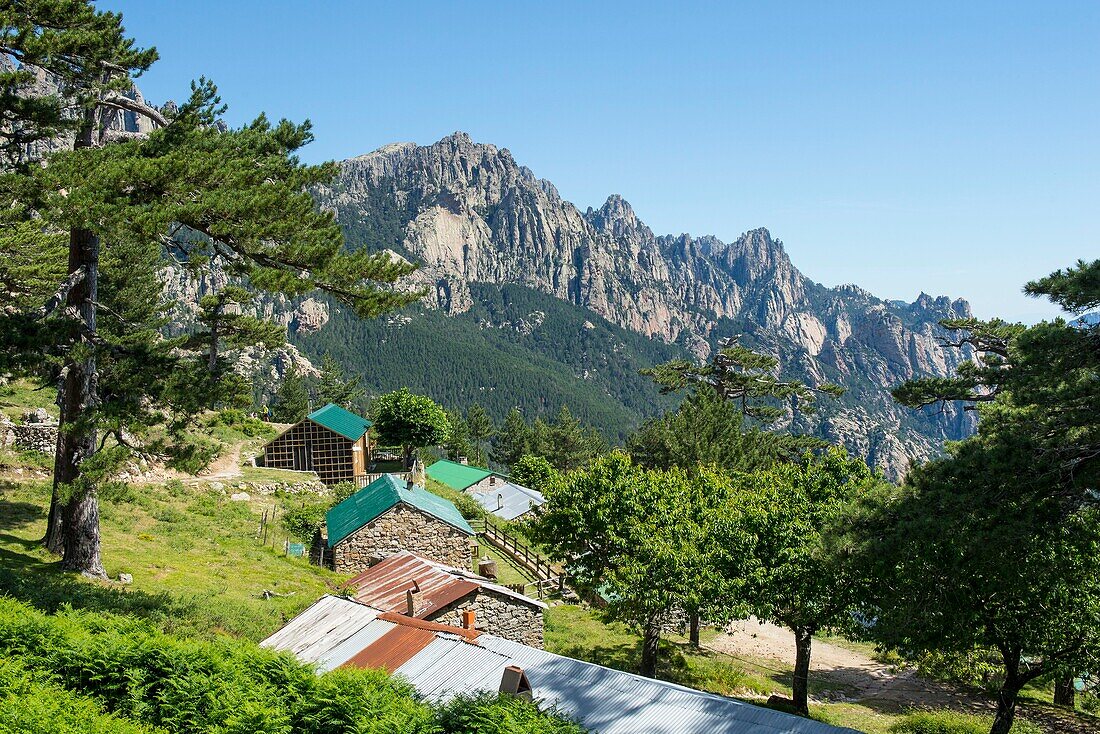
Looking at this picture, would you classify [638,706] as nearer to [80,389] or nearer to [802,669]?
[802,669]

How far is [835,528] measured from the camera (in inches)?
560

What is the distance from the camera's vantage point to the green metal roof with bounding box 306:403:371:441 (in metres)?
44.7

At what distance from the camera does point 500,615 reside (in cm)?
1934

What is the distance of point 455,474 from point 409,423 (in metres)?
12.9

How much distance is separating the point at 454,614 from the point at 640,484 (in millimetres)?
6865

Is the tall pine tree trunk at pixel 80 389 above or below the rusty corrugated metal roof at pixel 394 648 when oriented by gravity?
above

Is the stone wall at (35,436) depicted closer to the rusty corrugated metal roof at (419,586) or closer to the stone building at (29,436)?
the stone building at (29,436)

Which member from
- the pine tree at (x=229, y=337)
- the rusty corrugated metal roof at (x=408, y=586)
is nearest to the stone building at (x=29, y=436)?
the pine tree at (x=229, y=337)

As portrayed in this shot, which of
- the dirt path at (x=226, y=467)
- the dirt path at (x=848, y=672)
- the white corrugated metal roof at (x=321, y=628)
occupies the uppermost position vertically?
the dirt path at (x=226, y=467)

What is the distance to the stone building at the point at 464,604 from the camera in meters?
18.7

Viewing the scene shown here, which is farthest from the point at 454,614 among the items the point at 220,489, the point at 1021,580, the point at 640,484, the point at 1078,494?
the point at 220,489

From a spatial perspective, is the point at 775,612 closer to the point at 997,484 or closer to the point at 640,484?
the point at 640,484

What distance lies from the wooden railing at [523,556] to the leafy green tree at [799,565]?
35.4ft

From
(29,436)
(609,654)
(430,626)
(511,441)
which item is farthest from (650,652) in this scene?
(511,441)
